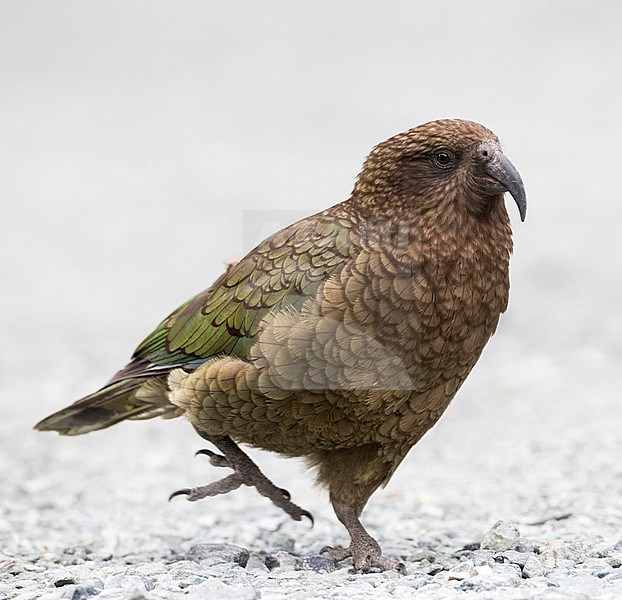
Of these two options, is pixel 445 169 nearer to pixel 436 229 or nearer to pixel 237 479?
pixel 436 229

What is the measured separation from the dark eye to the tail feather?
A: 2.22 m

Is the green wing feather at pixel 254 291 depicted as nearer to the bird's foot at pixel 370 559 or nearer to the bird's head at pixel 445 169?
the bird's head at pixel 445 169

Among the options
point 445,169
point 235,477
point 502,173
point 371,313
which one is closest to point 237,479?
point 235,477

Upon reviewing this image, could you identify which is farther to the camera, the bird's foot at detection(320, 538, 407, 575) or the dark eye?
the bird's foot at detection(320, 538, 407, 575)

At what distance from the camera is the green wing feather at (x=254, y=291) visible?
19.0ft

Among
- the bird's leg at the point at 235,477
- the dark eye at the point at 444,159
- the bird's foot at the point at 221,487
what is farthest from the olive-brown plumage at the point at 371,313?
the bird's foot at the point at 221,487

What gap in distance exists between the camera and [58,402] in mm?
11703

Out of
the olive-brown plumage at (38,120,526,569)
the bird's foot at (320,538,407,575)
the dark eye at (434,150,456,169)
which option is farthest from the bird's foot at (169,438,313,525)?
the dark eye at (434,150,456,169)

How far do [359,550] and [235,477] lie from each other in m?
0.94

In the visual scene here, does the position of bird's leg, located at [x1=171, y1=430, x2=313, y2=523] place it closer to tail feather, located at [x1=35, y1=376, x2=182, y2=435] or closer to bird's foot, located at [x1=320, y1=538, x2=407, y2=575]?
tail feather, located at [x1=35, y1=376, x2=182, y2=435]

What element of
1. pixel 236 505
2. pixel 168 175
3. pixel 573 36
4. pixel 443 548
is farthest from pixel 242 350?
pixel 573 36

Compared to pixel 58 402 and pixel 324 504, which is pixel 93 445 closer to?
pixel 58 402

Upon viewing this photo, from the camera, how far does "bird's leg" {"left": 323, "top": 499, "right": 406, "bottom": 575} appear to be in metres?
6.08

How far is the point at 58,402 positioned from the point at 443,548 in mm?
6202
